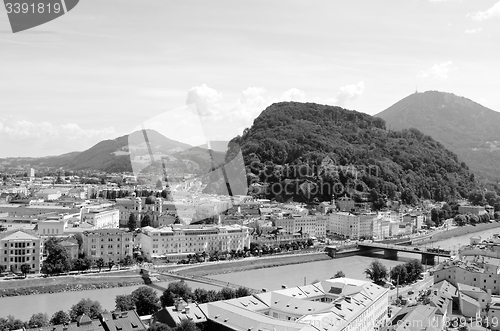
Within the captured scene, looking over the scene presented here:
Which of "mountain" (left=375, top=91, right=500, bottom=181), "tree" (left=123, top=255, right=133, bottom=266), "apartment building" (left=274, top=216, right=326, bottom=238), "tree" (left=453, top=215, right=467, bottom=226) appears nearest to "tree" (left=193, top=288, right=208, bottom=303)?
"tree" (left=123, top=255, right=133, bottom=266)

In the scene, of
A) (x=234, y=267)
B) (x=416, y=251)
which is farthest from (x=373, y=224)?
(x=234, y=267)

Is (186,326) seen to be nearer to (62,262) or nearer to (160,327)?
(160,327)

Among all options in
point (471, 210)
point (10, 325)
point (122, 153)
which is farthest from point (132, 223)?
point (122, 153)

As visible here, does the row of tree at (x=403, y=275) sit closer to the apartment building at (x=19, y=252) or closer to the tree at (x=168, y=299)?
the tree at (x=168, y=299)

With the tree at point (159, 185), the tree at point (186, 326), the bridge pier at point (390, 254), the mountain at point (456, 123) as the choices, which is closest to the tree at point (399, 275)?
the bridge pier at point (390, 254)

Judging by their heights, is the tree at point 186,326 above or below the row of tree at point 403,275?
above

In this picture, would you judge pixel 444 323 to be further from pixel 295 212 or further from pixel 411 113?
pixel 411 113

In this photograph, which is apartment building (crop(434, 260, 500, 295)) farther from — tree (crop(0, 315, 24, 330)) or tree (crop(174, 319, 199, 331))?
tree (crop(0, 315, 24, 330))
